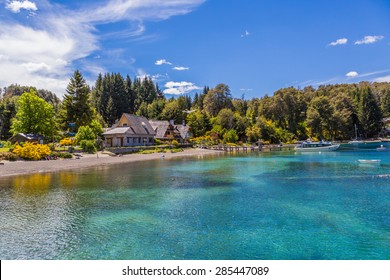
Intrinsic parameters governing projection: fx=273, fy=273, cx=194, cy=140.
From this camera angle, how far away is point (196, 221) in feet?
44.5

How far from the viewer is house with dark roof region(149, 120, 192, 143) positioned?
2965 inches

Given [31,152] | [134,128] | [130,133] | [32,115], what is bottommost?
[31,152]

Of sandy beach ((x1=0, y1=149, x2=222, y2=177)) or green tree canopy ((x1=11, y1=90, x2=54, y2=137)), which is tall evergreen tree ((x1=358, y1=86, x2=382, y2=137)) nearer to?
sandy beach ((x1=0, y1=149, x2=222, y2=177))

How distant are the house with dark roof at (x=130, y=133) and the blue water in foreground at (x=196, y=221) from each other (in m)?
36.6

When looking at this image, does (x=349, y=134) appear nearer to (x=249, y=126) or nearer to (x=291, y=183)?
(x=249, y=126)

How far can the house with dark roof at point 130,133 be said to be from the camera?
60156mm

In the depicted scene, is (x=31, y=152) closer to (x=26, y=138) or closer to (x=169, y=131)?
(x=26, y=138)

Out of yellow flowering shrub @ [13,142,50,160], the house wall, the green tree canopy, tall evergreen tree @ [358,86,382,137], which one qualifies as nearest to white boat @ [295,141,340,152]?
the house wall

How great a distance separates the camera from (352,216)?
46.2 feet

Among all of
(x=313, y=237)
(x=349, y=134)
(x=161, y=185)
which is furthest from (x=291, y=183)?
(x=349, y=134)

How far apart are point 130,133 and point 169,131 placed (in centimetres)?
1778

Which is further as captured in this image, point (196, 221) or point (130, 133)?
point (130, 133)

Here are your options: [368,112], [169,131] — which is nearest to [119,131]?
[169,131]
